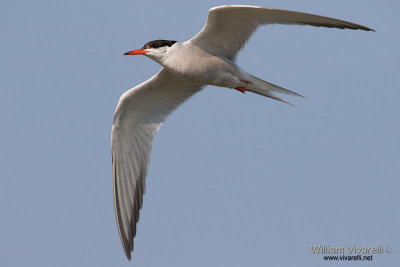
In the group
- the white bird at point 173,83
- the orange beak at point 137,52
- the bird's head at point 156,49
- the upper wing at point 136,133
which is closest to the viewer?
the white bird at point 173,83

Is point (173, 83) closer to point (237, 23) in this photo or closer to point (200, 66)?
point (200, 66)

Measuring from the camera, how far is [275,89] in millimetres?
7262

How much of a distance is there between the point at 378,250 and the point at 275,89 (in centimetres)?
269

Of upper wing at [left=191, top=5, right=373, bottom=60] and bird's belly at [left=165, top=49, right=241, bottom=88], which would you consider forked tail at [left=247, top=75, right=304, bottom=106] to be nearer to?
bird's belly at [left=165, top=49, right=241, bottom=88]

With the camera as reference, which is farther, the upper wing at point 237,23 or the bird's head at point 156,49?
the bird's head at point 156,49

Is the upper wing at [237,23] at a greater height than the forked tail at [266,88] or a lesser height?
greater

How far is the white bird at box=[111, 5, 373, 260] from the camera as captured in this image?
259 inches

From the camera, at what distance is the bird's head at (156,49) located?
714 cm

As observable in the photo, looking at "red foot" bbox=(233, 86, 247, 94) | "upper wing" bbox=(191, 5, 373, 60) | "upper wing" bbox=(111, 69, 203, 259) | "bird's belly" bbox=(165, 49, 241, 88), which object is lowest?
"upper wing" bbox=(111, 69, 203, 259)

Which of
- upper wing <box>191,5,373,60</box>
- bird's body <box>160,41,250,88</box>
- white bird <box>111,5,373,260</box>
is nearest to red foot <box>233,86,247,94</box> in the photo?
white bird <box>111,5,373,260</box>

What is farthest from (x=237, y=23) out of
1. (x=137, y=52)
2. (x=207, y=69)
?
(x=137, y=52)

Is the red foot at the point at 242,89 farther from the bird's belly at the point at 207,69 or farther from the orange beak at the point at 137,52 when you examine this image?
the orange beak at the point at 137,52

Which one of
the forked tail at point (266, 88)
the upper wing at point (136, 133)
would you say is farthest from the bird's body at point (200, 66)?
the upper wing at point (136, 133)

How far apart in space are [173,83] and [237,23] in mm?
1786
